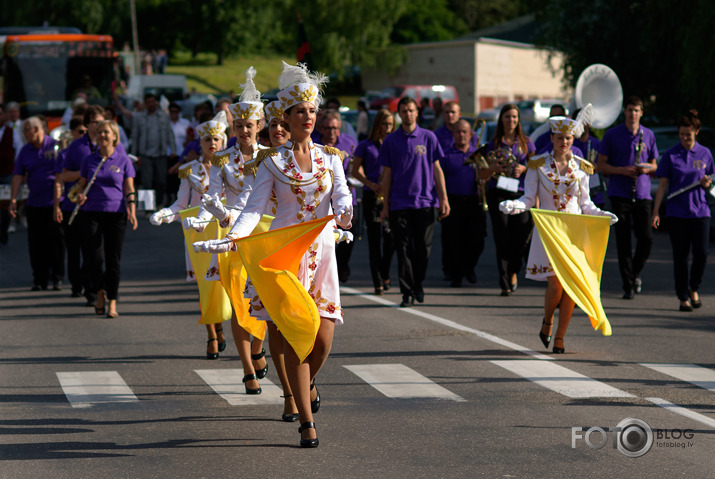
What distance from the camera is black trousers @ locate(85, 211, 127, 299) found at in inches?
460

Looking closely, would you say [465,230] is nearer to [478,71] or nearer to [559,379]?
[559,379]

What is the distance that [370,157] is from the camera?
1318cm

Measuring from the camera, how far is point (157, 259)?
662 inches

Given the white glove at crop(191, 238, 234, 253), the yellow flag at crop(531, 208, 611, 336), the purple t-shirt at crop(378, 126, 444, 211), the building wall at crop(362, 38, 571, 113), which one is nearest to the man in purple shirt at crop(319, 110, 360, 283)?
the purple t-shirt at crop(378, 126, 444, 211)

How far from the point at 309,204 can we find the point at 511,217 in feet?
22.5

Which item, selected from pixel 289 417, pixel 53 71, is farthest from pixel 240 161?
pixel 53 71

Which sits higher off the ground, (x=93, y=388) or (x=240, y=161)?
(x=240, y=161)

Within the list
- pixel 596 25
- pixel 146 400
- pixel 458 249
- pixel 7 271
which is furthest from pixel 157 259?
pixel 596 25

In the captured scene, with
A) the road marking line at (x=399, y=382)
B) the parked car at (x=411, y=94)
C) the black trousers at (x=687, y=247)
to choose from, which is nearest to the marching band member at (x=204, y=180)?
the road marking line at (x=399, y=382)

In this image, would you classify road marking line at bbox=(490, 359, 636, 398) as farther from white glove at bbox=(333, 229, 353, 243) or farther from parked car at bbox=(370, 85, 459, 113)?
parked car at bbox=(370, 85, 459, 113)

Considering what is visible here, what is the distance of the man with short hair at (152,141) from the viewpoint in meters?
21.6

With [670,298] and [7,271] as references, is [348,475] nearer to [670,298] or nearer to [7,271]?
[670,298]

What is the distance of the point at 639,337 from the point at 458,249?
392 cm

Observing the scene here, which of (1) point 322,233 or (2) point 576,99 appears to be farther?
(2) point 576,99
